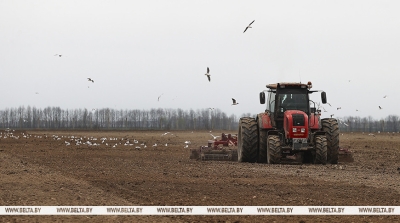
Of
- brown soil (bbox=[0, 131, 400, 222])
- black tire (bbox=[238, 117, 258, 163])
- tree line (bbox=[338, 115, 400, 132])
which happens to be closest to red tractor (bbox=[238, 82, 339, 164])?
black tire (bbox=[238, 117, 258, 163])

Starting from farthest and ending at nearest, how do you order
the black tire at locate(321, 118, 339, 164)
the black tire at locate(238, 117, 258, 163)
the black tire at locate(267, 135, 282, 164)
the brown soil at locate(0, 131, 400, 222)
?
the black tire at locate(238, 117, 258, 163), the black tire at locate(321, 118, 339, 164), the black tire at locate(267, 135, 282, 164), the brown soil at locate(0, 131, 400, 222)

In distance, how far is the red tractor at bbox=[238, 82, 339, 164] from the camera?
18.8 m

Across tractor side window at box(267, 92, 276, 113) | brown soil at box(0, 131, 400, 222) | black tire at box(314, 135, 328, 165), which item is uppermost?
tractor side window at box(267, 92, 276, 113)

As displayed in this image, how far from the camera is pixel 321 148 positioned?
1859cm

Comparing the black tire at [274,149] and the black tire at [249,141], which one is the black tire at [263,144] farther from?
the black tire at [274,149]

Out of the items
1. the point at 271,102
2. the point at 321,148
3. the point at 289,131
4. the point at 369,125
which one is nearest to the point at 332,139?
the point at 321,148

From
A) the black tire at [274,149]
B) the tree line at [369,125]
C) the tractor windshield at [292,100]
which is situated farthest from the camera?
the tree line at [369,125]

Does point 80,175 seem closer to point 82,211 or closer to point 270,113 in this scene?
point 82,211

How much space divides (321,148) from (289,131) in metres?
1.15

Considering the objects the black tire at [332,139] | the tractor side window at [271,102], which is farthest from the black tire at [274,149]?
the tractor side window at [271,102]

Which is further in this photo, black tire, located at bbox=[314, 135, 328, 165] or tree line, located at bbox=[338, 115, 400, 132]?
tree line, located at bbox=[338, 115, 400, 132]

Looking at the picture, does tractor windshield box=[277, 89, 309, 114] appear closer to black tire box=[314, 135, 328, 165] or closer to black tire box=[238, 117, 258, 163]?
black tire box=[238, 117, 258, 163]

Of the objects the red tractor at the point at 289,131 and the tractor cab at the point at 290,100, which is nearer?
the red tractor at the point at 289,131

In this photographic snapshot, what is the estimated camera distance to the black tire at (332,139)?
1939 cm
